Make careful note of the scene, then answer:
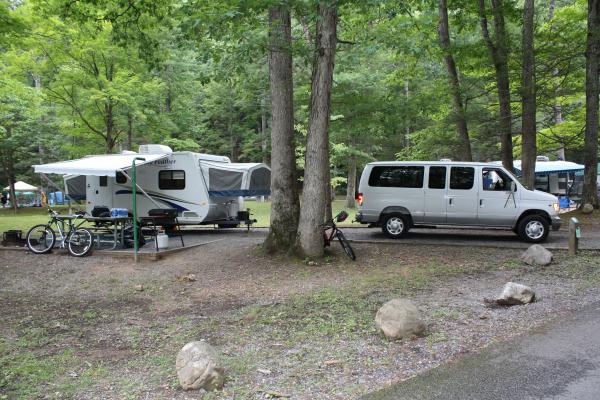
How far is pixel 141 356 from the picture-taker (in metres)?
5.07

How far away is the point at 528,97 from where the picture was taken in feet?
46.7

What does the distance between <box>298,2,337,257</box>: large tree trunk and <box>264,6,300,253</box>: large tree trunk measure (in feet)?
1.92

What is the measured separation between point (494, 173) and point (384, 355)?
821 cm

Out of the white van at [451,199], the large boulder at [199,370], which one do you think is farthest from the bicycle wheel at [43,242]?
the large boulder at [199,370]

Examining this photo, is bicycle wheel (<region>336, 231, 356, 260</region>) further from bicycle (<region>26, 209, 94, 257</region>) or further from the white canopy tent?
the white canopy tent

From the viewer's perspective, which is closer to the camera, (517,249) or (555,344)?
(555,344)

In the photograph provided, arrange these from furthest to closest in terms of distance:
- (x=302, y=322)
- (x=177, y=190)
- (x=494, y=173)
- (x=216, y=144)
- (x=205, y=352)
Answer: (x=216, y=144)
(x=177, y=190)
(x=494, y=173)
(x=302, y=322)
(x=205, y=352)

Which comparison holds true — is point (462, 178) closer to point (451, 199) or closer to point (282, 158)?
point (451, 199)

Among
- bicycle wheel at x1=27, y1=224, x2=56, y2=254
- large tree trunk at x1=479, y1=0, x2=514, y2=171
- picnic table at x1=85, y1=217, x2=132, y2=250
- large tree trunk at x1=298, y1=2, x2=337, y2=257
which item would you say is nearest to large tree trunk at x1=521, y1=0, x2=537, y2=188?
large tree trunk at x1=479, y1=0, x2=514, y2=171

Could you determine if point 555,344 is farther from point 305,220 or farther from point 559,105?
point 559,105

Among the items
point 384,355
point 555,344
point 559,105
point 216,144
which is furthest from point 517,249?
point 216,144

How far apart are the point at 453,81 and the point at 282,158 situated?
6931 mm

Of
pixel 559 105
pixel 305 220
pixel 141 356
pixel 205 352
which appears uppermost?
pixel 559 105

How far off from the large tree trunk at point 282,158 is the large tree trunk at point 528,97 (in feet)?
25.1
